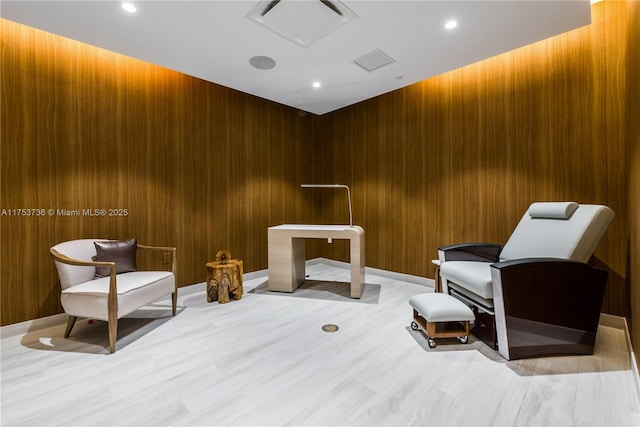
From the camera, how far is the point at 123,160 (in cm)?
308

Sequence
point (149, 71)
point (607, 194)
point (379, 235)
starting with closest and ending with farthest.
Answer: point (607, 194) < point (149, 71) < point (379, 235)

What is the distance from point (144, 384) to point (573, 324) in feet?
9.66

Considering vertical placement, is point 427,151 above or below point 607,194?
above

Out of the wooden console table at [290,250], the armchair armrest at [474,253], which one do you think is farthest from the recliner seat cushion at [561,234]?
the wooden console table at [290,250]

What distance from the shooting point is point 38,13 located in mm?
2205

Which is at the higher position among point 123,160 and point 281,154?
point 281,154

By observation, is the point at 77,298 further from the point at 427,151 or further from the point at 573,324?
the point at 427,151

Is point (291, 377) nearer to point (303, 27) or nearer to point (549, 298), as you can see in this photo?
point (549, 298)

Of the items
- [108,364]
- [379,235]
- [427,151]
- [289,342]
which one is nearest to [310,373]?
[289,342]

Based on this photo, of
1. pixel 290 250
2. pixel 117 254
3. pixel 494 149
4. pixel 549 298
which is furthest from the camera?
pixel 290 250

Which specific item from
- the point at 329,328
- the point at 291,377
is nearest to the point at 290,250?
the point at 329,328

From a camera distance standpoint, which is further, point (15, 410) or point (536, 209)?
point (536, 209)

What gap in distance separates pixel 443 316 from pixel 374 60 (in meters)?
2.59

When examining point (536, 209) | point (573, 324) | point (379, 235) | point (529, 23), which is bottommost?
point (573, 324)
